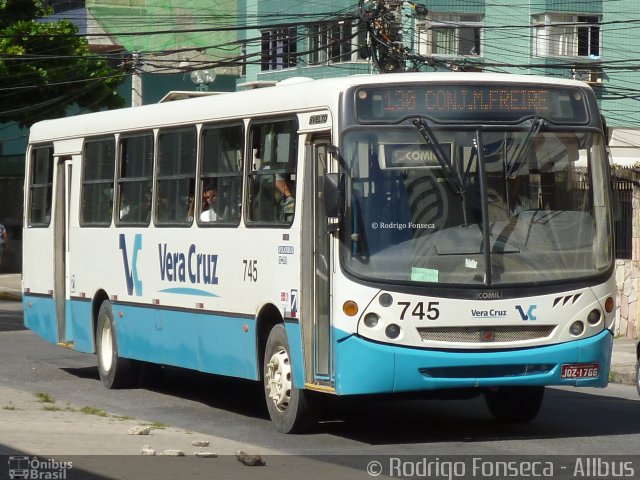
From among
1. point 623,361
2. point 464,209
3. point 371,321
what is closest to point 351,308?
point 371,321

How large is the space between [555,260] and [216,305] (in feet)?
11.4

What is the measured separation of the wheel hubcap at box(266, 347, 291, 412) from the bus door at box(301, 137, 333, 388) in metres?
0.50

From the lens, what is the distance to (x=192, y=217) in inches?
541

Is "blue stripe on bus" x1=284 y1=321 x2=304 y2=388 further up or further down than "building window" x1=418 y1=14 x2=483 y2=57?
further down

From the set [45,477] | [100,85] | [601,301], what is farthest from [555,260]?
[100,85]

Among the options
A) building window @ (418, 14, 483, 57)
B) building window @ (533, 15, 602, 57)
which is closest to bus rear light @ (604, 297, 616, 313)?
building window @ (418, 14, 483, 57)

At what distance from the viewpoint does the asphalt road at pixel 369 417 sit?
1100 centimetres

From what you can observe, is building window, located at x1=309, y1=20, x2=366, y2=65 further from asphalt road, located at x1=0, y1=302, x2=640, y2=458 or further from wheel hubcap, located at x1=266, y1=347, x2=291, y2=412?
wheel hubcap, located at x1=266, y1=347, x2=291, y2=412

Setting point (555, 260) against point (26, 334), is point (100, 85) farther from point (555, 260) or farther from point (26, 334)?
point (555, 260)

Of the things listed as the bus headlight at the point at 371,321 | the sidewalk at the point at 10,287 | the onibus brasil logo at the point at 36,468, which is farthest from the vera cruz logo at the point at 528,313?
the sidewalk at the point at 10,287

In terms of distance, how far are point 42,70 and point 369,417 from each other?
25.7m

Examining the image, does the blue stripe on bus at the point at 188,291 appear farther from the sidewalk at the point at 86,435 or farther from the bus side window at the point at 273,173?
the sidewalk at the point at 86,435

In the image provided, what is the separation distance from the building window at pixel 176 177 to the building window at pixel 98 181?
55.3 inches

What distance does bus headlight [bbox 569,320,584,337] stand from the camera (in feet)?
36.8
